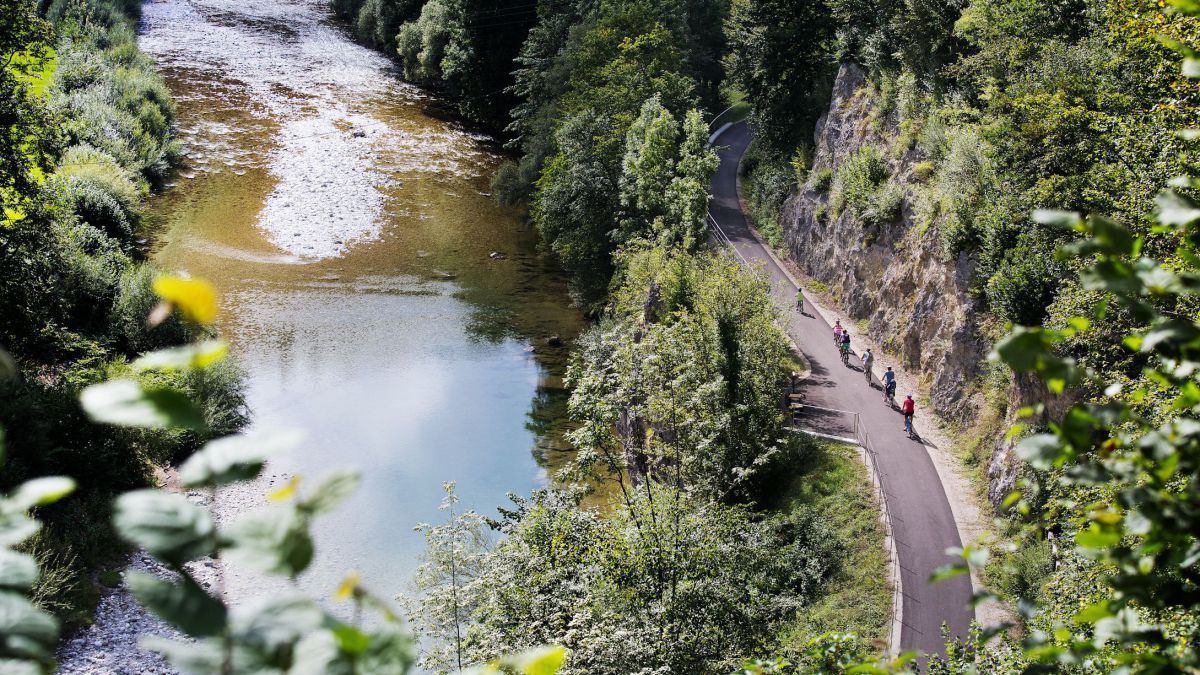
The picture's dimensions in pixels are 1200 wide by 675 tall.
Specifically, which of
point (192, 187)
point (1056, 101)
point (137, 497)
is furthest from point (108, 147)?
point (137, 497)

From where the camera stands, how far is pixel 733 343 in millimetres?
25328

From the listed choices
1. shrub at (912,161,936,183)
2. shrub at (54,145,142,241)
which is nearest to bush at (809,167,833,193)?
shrub at (912,161,936,183)

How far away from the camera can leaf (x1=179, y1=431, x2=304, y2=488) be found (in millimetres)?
1738

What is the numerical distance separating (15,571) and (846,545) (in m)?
21.5

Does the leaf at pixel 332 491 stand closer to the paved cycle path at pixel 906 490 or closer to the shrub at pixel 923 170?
the paved cycle path at pixel 906 490

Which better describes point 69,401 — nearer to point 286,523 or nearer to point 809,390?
point 809,390

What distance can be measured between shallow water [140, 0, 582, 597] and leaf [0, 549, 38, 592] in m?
20.8

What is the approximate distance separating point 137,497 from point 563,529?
15.8m

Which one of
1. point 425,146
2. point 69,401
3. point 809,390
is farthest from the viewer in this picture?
point 425,146

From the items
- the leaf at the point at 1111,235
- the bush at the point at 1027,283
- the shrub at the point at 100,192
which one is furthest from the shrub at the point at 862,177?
the leaf at the point at 1111,235

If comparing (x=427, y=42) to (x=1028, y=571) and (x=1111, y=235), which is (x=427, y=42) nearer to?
(x=1028, y=571)

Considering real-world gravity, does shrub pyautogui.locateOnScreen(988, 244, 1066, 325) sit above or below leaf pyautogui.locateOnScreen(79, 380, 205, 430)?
below

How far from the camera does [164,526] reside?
5.54 feet

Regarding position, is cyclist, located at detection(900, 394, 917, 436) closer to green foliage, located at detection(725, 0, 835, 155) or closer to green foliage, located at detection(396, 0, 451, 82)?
green foliage, located at detection(725, 0, 835, 155)
